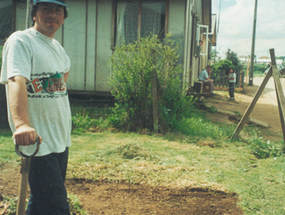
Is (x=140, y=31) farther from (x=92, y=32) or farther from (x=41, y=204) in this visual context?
(x=41, y=204)

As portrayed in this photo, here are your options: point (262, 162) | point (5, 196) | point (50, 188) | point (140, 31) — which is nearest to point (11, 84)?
point (50, 188)

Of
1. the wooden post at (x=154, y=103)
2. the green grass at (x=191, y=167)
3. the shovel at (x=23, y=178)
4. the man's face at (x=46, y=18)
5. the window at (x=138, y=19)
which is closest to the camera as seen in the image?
the shovel at (x=23, y=178)

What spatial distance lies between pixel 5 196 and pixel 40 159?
4.62 feet

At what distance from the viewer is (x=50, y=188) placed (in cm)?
221

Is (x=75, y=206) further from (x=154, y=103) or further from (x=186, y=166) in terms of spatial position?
(x=154, y=103)

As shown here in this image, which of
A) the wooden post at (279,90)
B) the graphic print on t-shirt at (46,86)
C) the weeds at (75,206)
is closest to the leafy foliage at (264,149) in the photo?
the wooden post at (279,90)

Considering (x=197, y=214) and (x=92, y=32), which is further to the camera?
(x=92, y=32)

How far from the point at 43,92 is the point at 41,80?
0.08 metres

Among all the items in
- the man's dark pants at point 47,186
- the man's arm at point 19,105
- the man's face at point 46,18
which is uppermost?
the man's face at point 46,18

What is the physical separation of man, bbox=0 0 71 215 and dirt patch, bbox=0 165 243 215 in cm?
120

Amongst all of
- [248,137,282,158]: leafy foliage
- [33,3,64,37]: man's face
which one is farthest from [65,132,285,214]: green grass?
[33,3,64,37]: man's face

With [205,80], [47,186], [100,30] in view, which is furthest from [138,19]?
[47,186]

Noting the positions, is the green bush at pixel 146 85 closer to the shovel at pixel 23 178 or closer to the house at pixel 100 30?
the house at pixel 100 30

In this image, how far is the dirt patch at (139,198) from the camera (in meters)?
3.49
